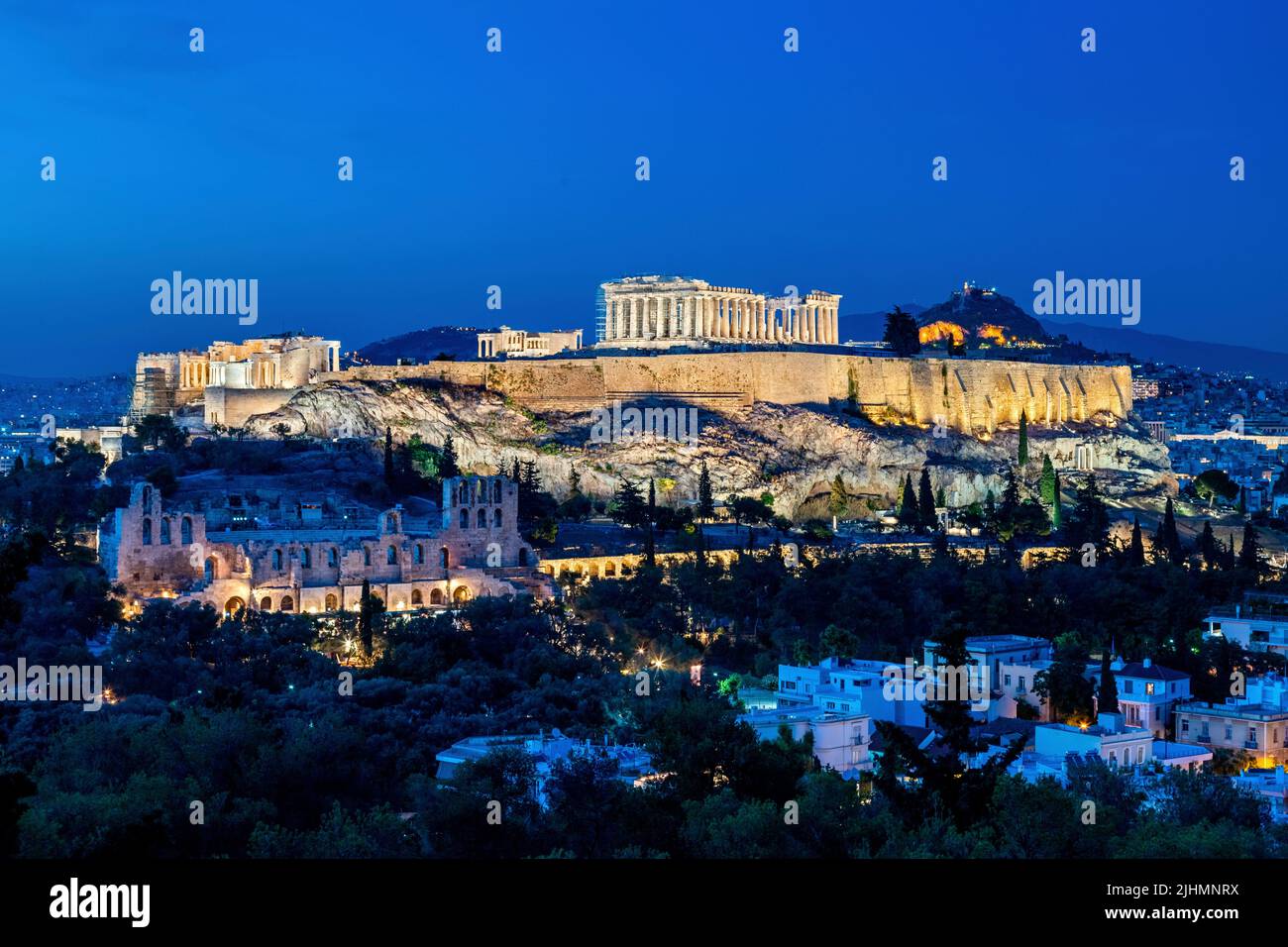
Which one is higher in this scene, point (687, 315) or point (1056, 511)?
point (687, 315)

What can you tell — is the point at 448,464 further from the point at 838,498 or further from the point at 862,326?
A: the point at 862,326

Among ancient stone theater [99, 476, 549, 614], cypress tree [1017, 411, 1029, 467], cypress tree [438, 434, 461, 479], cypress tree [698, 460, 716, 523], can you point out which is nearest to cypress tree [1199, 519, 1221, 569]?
cypress tree [1017, 411, 1029, 467]

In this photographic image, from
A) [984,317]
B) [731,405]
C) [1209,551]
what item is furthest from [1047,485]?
[984,317]

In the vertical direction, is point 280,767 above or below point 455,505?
below

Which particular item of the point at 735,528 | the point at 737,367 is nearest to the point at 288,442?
the point at 735,528

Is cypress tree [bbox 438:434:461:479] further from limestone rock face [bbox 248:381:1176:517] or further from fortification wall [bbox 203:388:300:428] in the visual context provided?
fortification wall [bbox 203:388:300:428]
